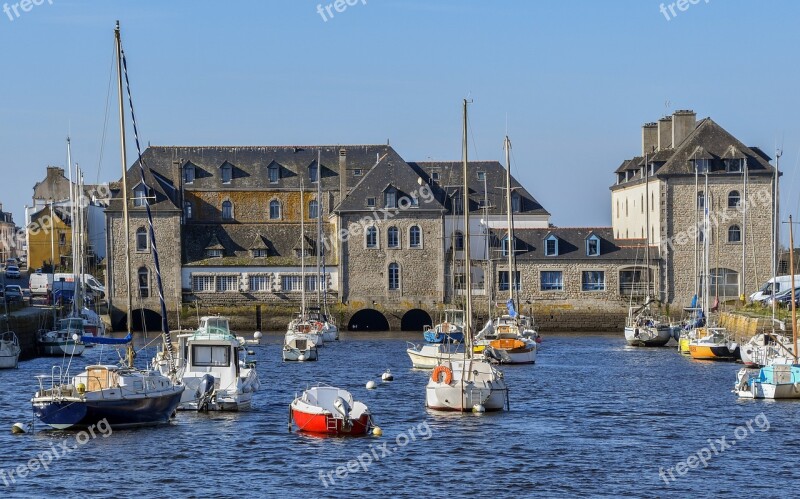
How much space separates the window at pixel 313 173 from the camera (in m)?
104

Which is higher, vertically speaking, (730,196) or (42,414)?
(730,196)

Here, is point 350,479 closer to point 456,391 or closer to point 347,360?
point 456,391

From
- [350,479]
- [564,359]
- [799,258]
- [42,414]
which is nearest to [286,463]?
[350,479]

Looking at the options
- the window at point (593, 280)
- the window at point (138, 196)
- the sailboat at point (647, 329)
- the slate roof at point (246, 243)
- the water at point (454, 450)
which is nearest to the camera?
the water at point (454, 450)

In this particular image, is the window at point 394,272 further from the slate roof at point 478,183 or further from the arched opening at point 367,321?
the slate roof at point 478,183

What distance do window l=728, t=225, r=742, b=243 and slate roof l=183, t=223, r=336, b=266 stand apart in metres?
26.1

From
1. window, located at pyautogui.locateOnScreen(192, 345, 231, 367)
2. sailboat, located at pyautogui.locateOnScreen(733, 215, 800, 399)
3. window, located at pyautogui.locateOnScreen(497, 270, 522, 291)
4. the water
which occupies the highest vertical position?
window, located at pyautogui.locateOnScreen(497, 270, 522, 291)

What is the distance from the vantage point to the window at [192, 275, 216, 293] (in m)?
94.2

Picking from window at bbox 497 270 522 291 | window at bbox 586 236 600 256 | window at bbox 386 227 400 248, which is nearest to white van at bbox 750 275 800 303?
window at bbox 586 236 600 256

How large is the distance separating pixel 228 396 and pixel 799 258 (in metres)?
60.4

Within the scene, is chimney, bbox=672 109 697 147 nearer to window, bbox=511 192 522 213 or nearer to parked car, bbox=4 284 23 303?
window, bbox=511 192 522 213

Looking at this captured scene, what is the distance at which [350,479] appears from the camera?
107ft

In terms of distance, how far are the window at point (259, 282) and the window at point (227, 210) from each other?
960cm

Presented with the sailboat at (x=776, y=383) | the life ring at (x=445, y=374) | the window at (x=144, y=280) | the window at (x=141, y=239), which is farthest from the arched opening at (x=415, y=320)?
the life ring at (x=445, y=374)
